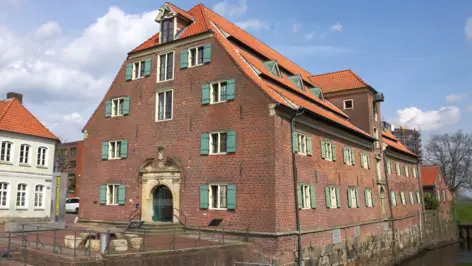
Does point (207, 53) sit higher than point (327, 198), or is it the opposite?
point (207, 53)

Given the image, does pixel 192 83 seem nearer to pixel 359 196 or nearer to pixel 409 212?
pixel 359 196

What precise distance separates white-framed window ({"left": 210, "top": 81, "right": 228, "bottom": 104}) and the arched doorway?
5586mm

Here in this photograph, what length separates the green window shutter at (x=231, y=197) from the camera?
1891 centimetres

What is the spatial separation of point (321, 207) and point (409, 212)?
19908 mm

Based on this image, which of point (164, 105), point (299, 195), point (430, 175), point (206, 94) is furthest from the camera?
point (430, 175)

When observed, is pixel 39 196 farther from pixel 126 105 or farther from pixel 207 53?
pixel 207 53

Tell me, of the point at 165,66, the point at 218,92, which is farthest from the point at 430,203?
the point at 165,66

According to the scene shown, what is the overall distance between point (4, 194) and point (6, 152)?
300 cm

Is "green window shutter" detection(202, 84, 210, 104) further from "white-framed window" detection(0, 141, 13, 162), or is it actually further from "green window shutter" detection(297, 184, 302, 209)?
"white-framed window" detection(0, 141, 13, 162)

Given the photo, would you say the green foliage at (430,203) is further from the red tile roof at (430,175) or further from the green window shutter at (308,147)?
the green window shutter at (308,147)

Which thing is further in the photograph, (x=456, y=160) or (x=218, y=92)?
(x=456, y=160)

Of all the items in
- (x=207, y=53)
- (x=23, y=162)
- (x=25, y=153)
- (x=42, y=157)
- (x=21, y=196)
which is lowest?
(x=21, y=196)

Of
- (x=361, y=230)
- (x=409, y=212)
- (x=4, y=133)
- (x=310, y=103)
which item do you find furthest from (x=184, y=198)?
(x=409, y=212)

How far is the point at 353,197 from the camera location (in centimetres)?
2645
